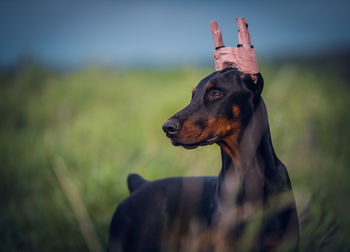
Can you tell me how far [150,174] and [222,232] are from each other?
2.01m

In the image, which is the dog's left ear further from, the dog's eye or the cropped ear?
the dog's eye

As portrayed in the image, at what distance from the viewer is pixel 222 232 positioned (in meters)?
1.64

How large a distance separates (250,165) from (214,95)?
0.42 meters

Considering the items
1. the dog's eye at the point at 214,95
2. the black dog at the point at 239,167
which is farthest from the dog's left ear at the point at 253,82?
the dog's eye at the point at 214,95

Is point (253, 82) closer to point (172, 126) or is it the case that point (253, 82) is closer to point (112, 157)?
point (172, 126)

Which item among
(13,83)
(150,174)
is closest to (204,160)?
(150,174)

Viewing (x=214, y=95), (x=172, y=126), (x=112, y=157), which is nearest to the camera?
(x=172, y=126)

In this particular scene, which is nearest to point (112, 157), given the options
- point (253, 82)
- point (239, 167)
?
point (239, 167)

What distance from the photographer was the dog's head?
63.7 inches

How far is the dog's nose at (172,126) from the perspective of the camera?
1.59 meters

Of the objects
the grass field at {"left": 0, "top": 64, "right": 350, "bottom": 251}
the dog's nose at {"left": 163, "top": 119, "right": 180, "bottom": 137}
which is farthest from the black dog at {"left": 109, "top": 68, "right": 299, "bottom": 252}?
the grass field at {"left": 0, "top": 64, "right": 350, "bottom": 251}

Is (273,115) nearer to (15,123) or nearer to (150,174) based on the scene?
(150,174)

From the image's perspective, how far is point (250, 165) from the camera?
5.51ft

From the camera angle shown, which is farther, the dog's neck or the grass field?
the grass field
